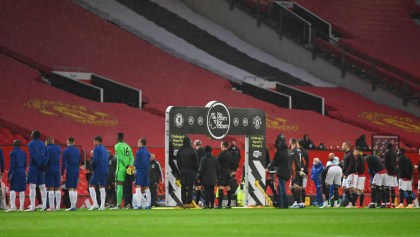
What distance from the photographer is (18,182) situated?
26531 millimetres

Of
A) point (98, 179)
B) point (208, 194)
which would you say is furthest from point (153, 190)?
point (98, 179)

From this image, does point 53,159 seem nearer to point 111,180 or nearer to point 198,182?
point 111,180

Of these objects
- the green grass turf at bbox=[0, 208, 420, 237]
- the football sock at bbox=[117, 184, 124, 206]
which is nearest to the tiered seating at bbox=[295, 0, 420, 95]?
the football sock at bbox=[117, 184, 124, 206]

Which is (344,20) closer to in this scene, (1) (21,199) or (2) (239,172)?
(2) (239,172)

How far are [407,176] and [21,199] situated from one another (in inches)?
476

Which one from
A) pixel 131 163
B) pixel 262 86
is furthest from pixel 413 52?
pixel 131 163

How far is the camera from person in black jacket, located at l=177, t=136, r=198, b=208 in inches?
1079

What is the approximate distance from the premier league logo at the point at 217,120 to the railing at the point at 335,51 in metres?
19.5

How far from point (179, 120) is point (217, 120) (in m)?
1.29

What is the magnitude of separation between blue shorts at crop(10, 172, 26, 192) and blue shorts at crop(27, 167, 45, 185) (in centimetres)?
30

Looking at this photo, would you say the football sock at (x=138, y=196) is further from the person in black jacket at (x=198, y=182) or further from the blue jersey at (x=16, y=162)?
the blue jersey at (x=16, y=162)

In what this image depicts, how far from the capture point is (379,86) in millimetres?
48812

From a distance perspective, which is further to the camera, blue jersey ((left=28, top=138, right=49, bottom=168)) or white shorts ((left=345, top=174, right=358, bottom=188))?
white shorts ((left=345, top=174, right=358, bottom=188))

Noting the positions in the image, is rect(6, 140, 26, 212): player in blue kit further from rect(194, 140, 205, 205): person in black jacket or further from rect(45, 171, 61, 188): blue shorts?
rect(194, 140, 205, 205): person in black jacket
